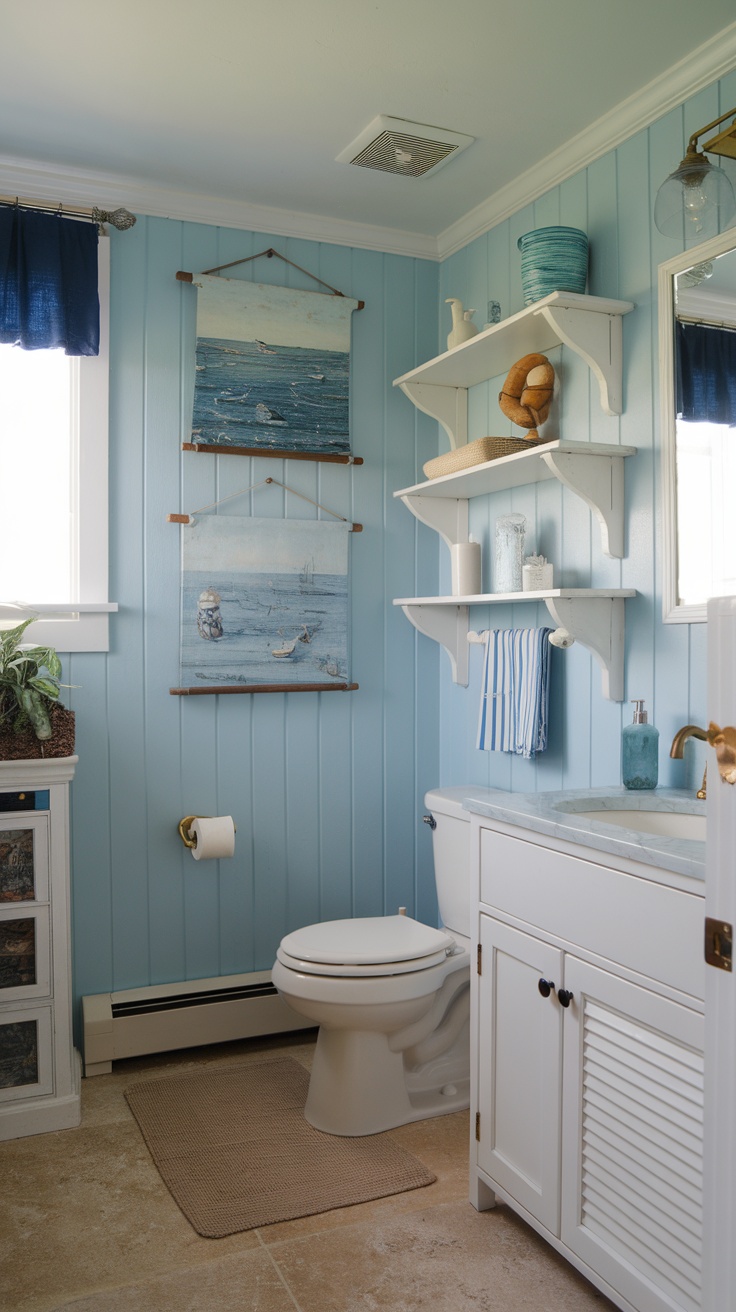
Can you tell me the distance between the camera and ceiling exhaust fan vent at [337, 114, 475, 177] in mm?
2486

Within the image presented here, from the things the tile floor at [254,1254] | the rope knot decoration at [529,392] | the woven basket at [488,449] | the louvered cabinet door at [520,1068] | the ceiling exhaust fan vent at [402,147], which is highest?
the ceiling exhaust fan vent at [402,147]

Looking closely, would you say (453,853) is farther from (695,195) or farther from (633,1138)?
(695,195)

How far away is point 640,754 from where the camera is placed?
2227 millimetres

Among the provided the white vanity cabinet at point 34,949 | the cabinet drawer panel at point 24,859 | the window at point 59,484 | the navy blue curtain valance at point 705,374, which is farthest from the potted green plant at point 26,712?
the navy blue curtain valance at point 705,374

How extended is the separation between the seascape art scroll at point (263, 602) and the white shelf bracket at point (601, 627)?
3.09 ft

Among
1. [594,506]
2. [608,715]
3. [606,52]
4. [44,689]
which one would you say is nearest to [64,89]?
[606,52]

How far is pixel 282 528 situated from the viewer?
3047mm

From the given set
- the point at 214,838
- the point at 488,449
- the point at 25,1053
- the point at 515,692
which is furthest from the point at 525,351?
the point at 25,1053

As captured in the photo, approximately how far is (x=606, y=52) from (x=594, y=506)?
3.19ft

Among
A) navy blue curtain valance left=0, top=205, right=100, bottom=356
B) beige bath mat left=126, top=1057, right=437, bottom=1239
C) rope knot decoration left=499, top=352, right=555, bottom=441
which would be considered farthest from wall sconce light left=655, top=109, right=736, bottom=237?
beige bath mat left=126, top=1057, right=437, bottom=1239

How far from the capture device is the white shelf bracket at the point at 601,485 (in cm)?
233

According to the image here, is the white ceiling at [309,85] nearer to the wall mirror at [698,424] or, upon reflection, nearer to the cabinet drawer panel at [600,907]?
the wall mirror at [698,424]

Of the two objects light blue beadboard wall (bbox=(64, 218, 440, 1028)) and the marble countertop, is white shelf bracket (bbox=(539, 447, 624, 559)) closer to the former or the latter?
the marble countertop

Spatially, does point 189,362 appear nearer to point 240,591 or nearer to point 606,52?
point 240,591
